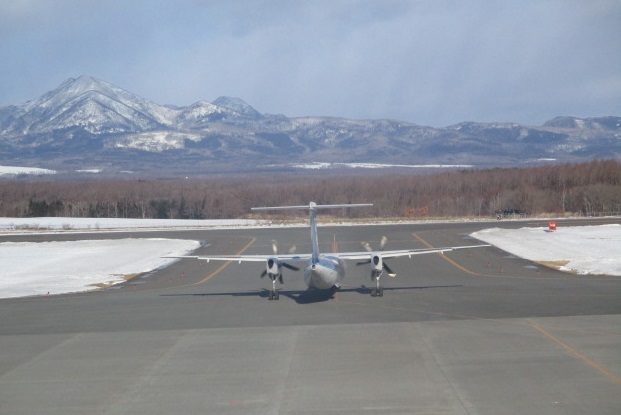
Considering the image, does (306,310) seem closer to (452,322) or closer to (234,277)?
(452,322)

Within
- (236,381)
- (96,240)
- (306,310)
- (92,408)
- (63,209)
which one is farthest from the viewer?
(63,209)

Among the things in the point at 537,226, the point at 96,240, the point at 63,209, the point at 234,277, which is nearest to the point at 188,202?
the point at 63,209

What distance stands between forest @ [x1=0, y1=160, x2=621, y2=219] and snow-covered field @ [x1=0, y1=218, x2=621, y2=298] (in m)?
39.4

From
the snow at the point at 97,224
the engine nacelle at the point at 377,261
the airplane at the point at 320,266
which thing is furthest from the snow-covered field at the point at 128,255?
the snow at the point at 97,224

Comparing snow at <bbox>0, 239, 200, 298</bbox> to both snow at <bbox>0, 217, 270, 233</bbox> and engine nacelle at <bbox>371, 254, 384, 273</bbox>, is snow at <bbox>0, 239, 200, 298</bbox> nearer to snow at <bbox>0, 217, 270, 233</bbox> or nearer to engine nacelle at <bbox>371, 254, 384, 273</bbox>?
engine nacelle at <bbox>371, 254, 384, 273</bbox>

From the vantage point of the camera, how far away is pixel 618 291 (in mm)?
38656

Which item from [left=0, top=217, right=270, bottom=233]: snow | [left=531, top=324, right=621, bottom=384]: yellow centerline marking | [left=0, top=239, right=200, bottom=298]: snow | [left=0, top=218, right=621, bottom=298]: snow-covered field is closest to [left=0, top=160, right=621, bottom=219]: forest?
[left=0, top=217, right=270, bottom=233]: snow

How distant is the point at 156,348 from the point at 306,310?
375 inches

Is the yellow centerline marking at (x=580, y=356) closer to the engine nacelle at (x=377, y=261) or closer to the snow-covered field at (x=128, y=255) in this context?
the engine nacelle at (x=377, y=261)

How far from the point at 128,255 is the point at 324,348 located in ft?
133

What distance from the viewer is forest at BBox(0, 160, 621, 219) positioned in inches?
4557

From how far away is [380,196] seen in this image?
450 ft

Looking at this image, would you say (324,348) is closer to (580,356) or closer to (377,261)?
(580,356)

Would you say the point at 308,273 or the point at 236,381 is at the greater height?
the point at 308,273
